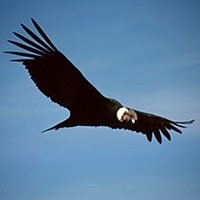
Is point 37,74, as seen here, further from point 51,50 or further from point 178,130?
point 178,130

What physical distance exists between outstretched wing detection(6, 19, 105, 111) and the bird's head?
0.44 meters

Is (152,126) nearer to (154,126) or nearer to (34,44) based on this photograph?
(154,126)

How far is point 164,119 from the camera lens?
838 centimetres

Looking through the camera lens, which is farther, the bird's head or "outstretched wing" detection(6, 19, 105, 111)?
the bird's head

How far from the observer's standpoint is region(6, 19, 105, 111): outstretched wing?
6.35 metres

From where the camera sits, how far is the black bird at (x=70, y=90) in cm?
640

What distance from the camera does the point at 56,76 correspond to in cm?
672

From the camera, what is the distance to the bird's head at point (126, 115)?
745cm

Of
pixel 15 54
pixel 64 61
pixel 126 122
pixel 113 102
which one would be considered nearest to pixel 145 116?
pixel 126 122

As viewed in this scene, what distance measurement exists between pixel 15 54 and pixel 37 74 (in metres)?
0.52

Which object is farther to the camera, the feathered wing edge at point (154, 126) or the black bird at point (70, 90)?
the feathered wing edge at point (154, 126)

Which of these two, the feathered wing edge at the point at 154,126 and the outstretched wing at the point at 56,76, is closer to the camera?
the outstretched wing at the point at 56,76

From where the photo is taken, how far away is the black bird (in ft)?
21.0

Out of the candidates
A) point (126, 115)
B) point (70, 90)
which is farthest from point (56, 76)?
point (126, 115)
